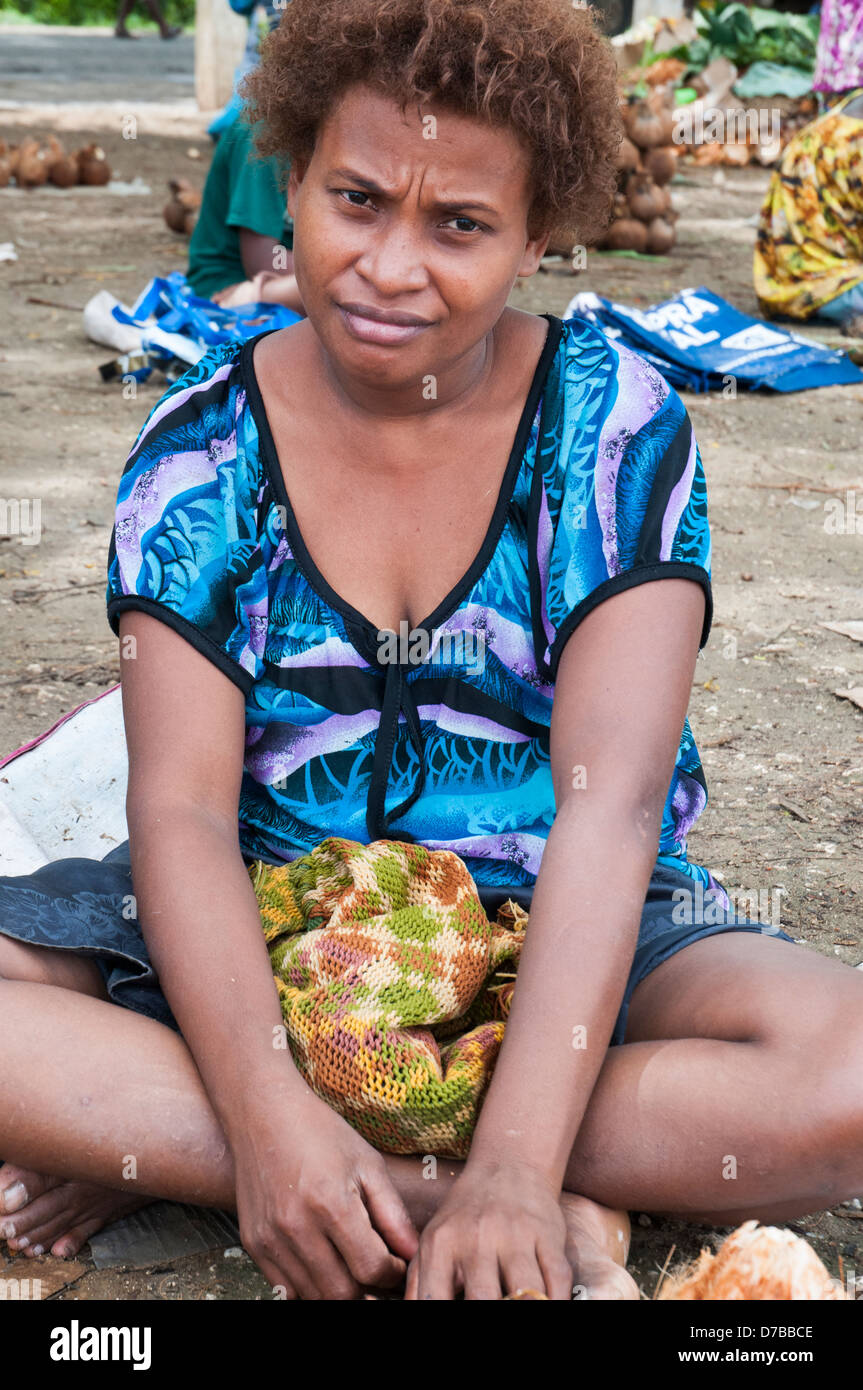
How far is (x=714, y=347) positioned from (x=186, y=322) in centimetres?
192

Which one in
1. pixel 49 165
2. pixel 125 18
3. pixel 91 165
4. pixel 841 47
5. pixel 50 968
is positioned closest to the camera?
pixel 50 968

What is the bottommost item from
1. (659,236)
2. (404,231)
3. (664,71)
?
(659,236)

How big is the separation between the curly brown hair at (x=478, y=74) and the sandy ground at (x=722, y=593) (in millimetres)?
1226

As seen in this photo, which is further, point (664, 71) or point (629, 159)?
point (664, 71)

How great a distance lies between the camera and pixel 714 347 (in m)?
5.42

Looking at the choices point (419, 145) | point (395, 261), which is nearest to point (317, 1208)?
point (395, 261)

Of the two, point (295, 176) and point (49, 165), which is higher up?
point (295, 176)

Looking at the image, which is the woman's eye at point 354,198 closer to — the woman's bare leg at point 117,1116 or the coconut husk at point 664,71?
the woman's bare leg at point 117,1116

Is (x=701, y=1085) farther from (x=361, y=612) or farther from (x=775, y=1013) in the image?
(x=361, y=612)

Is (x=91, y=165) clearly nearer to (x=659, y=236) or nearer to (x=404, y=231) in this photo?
(x=659, y=236)

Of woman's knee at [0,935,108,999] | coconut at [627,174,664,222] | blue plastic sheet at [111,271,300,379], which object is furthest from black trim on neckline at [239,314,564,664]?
coconut at [627,174,664,222]

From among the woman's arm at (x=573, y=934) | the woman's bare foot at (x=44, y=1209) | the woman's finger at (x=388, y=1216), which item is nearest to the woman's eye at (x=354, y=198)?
the woman's arm at (x=573, y=934)

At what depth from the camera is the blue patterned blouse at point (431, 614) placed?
1.74m

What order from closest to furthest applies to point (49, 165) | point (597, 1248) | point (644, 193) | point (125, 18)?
1. point (597, 1248)
2. point (644, 193)
3. point (49, 165)
4. point (125, 18)
